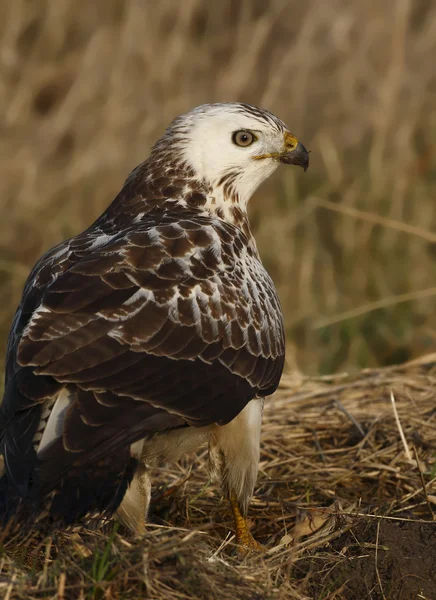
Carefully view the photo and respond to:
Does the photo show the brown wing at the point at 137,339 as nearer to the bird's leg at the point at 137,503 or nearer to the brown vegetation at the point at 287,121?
the bird's leg at the point at 137,503

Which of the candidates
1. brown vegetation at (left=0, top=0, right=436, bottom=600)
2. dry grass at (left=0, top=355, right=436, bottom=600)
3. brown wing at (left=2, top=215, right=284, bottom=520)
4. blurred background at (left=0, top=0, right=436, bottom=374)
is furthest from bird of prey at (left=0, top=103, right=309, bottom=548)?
blurred background at (left=0, top=0, right=436, bottom=374)

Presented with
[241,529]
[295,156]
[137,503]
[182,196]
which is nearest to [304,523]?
[241,529]

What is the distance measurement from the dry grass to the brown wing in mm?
373

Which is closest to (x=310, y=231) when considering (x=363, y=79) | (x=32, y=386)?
(x=363, y=79)

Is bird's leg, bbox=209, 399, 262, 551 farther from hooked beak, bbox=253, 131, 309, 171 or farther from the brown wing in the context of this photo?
hooked beak, bbox=253, 131, 309, 171

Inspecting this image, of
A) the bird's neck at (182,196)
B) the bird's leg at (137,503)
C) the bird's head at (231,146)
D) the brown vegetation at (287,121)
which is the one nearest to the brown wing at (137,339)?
the bird's neck at (182,196)

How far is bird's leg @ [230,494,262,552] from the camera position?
13.6ft

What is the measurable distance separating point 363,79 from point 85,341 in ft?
17.2

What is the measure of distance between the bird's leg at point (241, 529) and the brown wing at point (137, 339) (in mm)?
509

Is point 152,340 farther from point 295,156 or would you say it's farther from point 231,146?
point 295,156

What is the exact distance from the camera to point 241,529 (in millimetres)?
4230

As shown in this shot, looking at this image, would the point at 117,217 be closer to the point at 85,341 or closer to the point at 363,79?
the point at 85,341

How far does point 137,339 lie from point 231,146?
1351 millimetres

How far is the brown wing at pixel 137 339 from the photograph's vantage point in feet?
11.0
